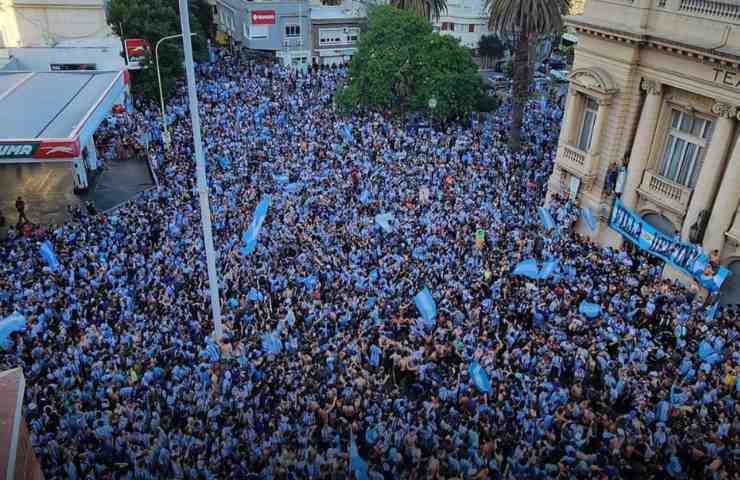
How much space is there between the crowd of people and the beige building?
26547 mm

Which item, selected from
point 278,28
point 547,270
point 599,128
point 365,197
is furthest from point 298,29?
point 547,270

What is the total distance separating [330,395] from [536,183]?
58.5 feet

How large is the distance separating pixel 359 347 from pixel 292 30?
45.2 m

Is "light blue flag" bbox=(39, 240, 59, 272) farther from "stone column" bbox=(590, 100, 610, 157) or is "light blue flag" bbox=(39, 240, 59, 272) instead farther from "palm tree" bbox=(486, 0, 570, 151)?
"palm tree" bbox=(486, 0, 570, 151)

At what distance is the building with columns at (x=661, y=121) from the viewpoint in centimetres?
1833

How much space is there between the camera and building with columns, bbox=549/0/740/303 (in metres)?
18.3

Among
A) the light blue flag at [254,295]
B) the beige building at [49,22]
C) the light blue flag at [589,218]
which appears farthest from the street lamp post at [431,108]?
the beige building at [49,22]

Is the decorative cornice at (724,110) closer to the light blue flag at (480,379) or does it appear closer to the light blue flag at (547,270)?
Answer: the light blue flag at (547,270)

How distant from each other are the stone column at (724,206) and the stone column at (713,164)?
265mm

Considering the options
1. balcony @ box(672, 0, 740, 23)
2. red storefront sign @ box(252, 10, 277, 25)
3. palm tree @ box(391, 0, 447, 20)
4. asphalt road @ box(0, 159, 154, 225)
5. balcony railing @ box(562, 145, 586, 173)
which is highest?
balcony @ box(672, 0, 740, 23)

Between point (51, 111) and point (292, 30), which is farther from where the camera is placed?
point (292, 30)

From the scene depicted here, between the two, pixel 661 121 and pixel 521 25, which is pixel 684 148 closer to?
pixel 661 121

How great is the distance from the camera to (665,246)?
20094mm

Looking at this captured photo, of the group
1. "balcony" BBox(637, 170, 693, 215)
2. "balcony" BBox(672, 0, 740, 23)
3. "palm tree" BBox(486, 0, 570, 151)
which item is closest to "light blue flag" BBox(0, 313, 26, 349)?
"balcony" BBox(637, 170, 693, 215)
